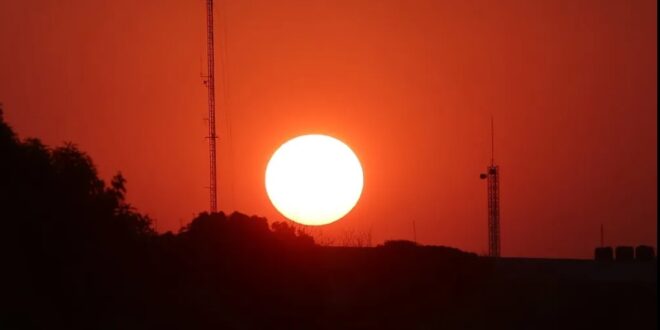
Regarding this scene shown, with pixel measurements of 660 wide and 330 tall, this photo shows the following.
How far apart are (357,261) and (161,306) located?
28.6 meters

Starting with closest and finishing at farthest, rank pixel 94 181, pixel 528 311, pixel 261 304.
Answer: pixel 94 181
pixel 261 304
pixel 528 311

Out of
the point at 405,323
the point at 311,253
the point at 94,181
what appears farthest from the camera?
the point at 405,323

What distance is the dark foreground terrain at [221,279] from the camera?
33.2 meters

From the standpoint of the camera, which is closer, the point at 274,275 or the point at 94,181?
the point at 94,181

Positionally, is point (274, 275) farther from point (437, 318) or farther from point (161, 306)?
point (437, 318)

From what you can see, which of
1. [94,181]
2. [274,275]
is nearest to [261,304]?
[274,275]

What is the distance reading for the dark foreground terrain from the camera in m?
33.2

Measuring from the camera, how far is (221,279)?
136 feet

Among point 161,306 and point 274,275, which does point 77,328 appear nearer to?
point 161,306

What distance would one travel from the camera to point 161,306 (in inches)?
1444

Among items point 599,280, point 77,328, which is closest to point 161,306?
point 77,328

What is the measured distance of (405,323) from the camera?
56969mm

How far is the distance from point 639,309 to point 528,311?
15.7 feet

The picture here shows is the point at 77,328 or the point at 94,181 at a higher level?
the point at 94,181
